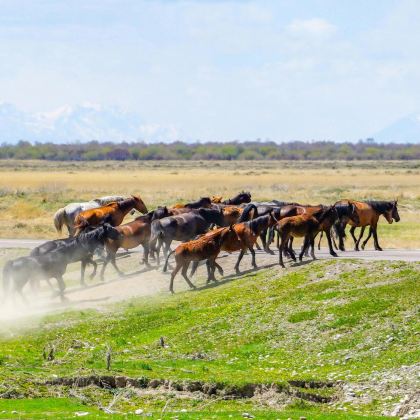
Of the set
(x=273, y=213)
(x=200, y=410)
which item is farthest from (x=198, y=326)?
(x=273, y=213)

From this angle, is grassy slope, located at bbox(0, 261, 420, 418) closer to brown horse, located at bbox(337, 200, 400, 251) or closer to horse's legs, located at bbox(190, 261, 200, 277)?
horse's legs, located at bbox(190, 261, 200, 277)

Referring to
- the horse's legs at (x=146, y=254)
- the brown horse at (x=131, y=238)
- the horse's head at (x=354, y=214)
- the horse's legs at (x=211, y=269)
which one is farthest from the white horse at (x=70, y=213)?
the horse's legs at (x=211, y=269)

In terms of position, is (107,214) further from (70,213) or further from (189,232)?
(189,232)

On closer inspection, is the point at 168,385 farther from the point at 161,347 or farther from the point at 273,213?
the point at 273,213

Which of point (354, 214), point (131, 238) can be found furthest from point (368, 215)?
point (131, 238)

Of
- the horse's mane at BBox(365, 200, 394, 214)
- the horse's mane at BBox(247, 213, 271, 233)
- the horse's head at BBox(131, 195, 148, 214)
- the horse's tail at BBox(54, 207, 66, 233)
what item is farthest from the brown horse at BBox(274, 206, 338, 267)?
the horse's tail at BBox(54, 207, 66, 233)

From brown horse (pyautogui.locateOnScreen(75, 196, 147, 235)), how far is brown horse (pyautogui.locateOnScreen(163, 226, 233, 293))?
744cm

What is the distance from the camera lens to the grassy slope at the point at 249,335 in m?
18.4

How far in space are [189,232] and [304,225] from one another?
564 centimetres

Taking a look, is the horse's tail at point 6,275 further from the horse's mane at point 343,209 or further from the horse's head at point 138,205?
the horse's mane at point 343,209

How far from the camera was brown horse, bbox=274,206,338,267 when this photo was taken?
29500mm

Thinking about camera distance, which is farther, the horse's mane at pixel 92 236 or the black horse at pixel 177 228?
the black horse at pixel 177 228

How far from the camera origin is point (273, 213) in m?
32.8

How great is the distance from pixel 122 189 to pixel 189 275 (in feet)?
187
